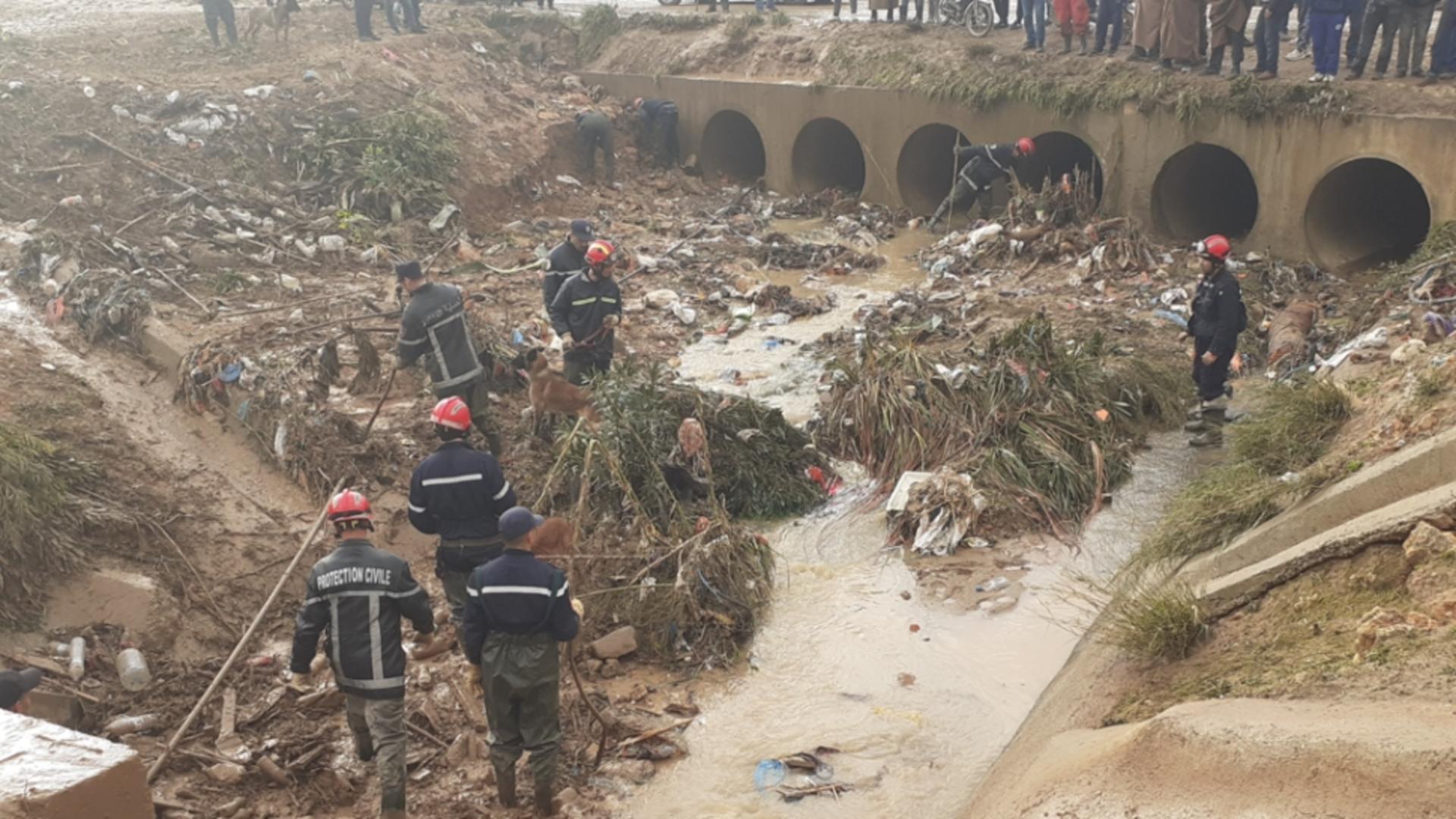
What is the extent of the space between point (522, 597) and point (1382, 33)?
35.7 feet

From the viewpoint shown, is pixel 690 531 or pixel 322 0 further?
pixel 322 0

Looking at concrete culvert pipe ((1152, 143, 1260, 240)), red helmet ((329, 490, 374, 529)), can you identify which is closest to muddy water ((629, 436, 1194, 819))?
red helmet ((329, 490, 374, 529))

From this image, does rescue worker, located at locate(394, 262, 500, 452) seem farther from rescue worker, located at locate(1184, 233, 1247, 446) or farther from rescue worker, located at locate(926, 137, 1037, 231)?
rescue worker, located at locate(926, 137, 1037, 231)

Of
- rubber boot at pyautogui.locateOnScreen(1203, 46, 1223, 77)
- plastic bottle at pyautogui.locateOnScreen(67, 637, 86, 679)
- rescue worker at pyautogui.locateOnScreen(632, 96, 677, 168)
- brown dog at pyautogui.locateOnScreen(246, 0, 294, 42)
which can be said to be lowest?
plastic bottle at pyautogui.locateOnScreen(67, 637, 86, 679)

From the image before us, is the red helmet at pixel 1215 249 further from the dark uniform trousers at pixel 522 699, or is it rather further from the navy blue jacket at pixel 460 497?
the dark uniform trousers at pixel 522 699

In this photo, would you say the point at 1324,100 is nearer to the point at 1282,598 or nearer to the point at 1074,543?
the point at 1074,543

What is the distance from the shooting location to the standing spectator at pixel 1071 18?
14211mm

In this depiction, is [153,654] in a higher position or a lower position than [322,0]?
lower

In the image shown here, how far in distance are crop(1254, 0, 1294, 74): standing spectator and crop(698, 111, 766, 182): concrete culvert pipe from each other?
317 inches

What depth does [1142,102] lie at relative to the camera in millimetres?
12891

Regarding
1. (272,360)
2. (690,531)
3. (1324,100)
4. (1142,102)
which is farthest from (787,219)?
(690,531)

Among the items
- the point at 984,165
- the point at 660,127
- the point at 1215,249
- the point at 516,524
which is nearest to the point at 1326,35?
the point at 984,165

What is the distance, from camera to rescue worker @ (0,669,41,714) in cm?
462

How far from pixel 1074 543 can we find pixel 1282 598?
2.72 meters
